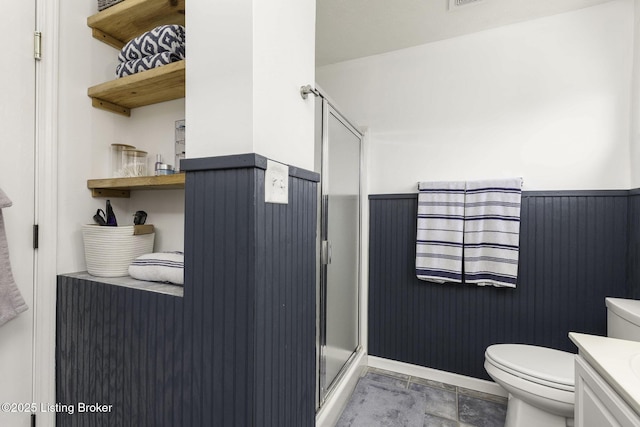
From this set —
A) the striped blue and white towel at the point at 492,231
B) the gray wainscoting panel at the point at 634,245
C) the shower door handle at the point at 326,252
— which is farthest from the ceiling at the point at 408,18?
the shower door handle at the point at 326,252

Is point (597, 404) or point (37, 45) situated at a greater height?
point (37, 45)

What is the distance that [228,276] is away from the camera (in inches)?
30.9

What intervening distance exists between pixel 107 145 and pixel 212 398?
3.91 ft

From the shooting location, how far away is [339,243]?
1724 millimetres

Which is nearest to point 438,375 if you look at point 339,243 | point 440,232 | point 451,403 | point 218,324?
point 451,403

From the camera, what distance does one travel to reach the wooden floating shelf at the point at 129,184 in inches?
39.5

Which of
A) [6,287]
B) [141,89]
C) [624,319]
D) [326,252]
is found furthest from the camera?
[326,252]

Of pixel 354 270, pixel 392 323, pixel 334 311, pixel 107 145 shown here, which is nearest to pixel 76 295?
pixel 107 145

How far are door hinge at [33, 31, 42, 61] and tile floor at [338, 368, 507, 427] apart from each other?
2446 mm

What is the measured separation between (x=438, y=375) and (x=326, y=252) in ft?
4.24

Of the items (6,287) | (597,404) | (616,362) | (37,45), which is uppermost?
(37,45)

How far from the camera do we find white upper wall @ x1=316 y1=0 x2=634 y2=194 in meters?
1.64

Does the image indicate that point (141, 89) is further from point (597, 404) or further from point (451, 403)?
point (451, 403)

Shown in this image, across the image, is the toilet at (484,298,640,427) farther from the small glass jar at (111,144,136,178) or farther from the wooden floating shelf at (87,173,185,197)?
the small glass jar at (111,144,136,178)
